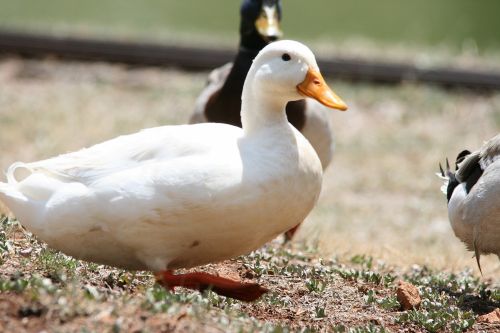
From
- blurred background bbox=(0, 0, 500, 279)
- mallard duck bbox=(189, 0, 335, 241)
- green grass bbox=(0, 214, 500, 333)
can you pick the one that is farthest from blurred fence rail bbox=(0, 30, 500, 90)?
green grass bbox=(0, 214, 500, 333)

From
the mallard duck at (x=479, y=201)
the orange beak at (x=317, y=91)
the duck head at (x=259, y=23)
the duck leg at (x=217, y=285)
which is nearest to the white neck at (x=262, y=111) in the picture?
the orange beak at (x=317, y=91)

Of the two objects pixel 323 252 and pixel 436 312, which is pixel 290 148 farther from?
pixel 323 252

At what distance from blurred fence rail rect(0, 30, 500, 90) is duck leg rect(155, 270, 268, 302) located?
7.60m

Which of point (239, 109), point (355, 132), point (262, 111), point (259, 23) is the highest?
point (262, 111)

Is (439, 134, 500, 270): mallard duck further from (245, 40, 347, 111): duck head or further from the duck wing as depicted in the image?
the duck wing

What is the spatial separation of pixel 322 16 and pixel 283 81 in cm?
1462

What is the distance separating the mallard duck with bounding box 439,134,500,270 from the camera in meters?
5.01

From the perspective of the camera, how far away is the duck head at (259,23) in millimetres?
7102

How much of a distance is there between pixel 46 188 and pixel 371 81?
7780 millimetres

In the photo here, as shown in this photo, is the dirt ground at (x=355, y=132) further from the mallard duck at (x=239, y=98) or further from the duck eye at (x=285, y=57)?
the duck eye at (x=285, y=57)

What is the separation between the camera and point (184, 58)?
1191cm

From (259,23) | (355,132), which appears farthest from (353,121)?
(259,23)

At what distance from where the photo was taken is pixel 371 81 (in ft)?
37.7

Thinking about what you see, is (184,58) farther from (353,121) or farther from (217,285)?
(217,285)
